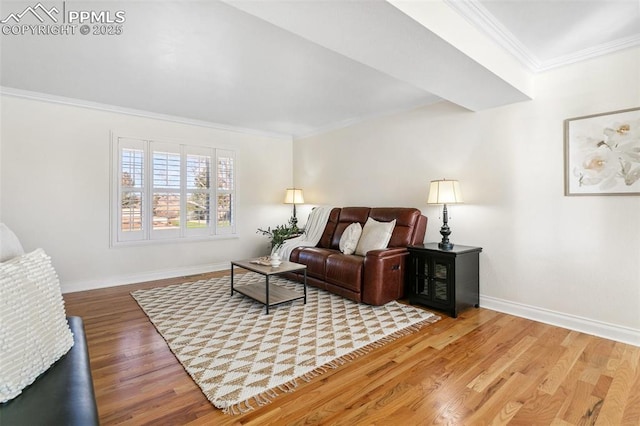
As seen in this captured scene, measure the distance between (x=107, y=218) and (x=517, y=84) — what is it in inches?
197

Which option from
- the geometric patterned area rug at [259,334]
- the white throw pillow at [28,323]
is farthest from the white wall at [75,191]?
the white throw pillow at [28,323]

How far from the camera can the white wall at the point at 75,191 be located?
3684 mm

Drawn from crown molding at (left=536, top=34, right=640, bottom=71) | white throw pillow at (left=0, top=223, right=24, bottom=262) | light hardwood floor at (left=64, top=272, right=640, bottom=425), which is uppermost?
crown molding at (left=536, top=34, right=640, bottom=71)

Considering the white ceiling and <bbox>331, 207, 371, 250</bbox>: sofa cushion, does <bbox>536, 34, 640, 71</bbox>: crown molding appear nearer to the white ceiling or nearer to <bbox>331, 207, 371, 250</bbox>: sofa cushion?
the white ceiling

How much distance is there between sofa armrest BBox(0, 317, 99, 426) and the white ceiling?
1.83m

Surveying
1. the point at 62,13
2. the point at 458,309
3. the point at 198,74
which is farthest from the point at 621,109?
the point at 62,13

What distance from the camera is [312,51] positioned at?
2.73 m

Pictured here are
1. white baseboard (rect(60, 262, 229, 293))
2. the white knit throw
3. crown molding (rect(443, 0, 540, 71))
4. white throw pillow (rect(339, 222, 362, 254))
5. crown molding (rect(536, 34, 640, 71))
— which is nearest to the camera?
crown molding (rect(443, 0, 540, 71))

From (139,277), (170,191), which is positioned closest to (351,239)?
(170,191)

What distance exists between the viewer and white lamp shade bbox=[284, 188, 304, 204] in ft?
18.9

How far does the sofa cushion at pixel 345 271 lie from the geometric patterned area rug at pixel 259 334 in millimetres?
201

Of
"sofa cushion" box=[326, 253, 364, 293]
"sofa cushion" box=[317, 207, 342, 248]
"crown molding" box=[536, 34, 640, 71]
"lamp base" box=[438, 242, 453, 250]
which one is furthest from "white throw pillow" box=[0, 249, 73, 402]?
Result: "crown molding" box=[536, 34, 640, 71]

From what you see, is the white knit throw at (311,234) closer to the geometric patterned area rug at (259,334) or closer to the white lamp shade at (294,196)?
the white lamp shade at (294,196)

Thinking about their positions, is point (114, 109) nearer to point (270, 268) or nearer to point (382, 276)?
point (270, 268)
